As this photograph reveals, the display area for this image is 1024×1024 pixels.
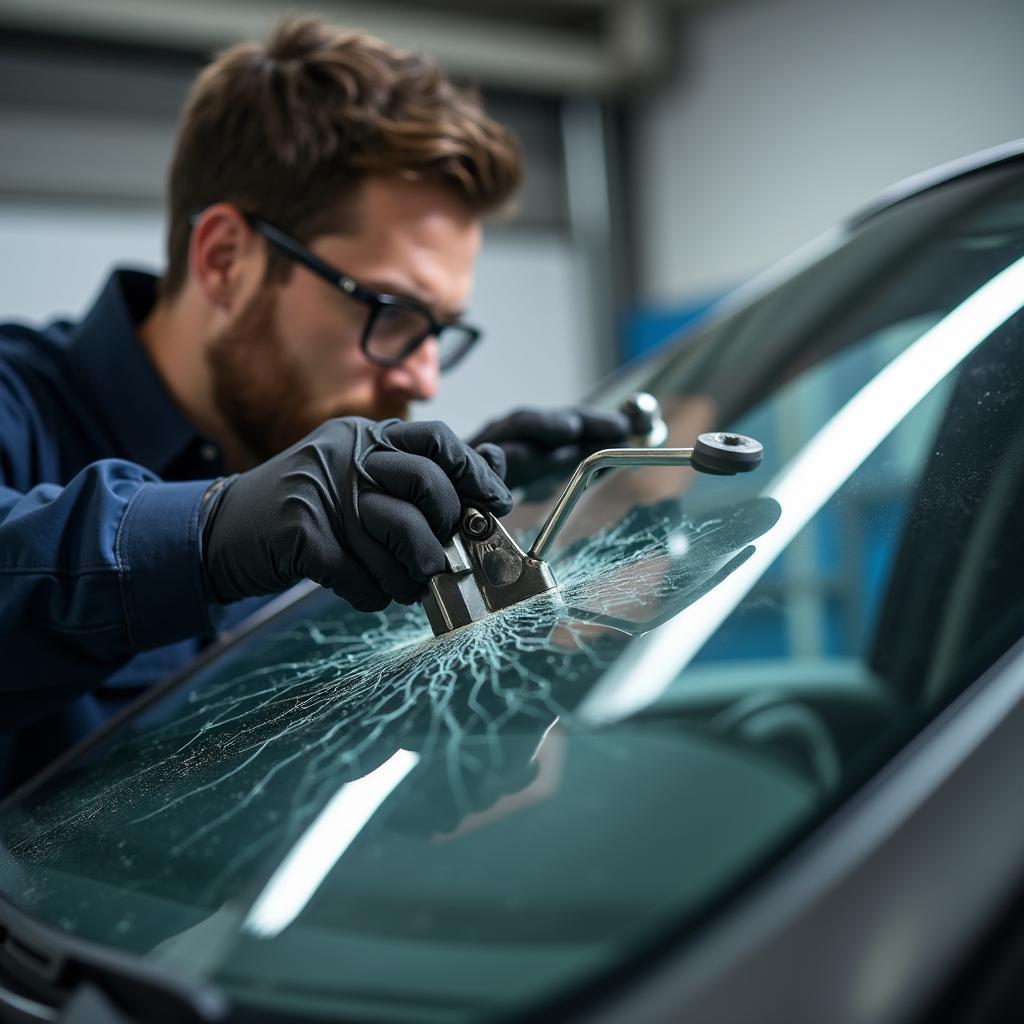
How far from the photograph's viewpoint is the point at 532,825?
1.39 ft

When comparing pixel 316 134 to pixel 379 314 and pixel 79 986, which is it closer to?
pixel 379 314

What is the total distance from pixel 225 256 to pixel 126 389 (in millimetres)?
248

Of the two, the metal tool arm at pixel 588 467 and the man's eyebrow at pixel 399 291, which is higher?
the man's eyebrow at pixel 399 291

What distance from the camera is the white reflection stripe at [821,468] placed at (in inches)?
19.8

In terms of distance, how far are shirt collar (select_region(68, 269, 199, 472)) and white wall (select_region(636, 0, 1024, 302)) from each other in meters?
3.35

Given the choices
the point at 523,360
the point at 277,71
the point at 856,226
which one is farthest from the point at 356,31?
the point at 523,360

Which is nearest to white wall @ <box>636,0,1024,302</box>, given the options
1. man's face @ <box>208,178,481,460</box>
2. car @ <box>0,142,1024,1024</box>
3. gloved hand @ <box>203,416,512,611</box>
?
man's face @ <box>208,178,481,460</box>

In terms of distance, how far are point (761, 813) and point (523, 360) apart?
442 centimetres

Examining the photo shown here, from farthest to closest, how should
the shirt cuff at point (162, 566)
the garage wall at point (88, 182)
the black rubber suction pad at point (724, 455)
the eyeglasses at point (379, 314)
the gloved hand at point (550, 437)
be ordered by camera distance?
the garage wall at point (88, 182)
the eyeglasses at point (379, 314)
the gloved hand at point (550, 437)
the shirt cuff at point (162, 566)
the black rubber suction pad at point (724, 455)

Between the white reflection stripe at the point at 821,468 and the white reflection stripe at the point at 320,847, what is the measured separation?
104mm

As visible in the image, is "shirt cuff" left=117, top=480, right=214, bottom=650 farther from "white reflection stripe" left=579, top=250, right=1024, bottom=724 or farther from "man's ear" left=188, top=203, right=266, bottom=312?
"man's ear" left=188, top=203, right=266, bottom=312

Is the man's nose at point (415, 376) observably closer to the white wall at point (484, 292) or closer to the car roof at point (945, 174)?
the car roof at point (945, 174)

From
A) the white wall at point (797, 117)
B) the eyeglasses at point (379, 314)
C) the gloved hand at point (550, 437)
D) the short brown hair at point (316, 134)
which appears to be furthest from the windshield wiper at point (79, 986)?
the white wall at point (797, 117)

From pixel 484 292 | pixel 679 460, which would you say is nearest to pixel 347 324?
pixel 679 460
